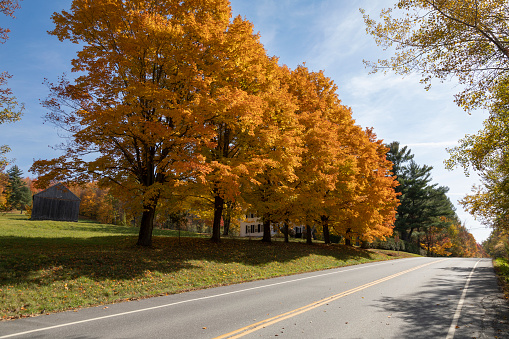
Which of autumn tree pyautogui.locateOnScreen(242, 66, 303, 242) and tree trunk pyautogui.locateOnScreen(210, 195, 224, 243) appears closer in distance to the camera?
autumn tree pyautogui.locateOnScreen(242, 66, 303, 242)

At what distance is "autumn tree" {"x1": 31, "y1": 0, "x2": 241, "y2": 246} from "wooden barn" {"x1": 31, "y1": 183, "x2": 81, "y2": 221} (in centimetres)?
3487

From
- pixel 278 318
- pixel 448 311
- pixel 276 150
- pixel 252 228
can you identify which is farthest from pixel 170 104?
pixel 252 228

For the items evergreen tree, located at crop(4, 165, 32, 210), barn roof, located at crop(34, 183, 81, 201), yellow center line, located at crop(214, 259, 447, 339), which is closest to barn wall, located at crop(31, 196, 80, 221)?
barn roof, located at crop(34, 183, 81, 201)

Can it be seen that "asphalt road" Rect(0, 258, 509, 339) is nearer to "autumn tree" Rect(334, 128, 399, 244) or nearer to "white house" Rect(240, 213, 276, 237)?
"autumn tree" Rect(334, 128, 399, 244)

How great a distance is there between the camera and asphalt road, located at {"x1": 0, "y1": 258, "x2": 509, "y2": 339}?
6.07 meters

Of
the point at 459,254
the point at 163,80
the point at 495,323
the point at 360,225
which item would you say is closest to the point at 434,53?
the point at 495,323

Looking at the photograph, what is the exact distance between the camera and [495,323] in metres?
7.21

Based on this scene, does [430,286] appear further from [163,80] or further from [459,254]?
[459,254]

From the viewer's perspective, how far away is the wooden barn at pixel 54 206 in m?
42.0

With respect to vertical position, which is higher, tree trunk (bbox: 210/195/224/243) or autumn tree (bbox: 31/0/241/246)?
autumn tree (bbox: 31/0/241/246)

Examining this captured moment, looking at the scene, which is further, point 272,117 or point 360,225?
point 360,225

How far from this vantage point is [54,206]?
4384 centimetres

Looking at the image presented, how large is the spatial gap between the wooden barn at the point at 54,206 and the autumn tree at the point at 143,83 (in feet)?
114

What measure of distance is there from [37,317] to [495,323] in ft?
36.5
